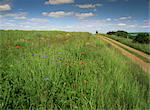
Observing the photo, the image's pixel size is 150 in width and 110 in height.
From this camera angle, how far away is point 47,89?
9.76 ft

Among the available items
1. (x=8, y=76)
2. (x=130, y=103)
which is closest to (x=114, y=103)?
(x=130, y=103)

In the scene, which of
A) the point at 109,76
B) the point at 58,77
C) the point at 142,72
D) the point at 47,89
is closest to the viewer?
the point at 47,89

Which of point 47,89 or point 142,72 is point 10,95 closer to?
point 47,89

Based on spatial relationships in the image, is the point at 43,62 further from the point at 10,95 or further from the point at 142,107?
the point at 142,107

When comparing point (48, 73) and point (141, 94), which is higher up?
point (48, 73)

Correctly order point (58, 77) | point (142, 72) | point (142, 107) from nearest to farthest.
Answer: point (142, 107), point (58, 77), point (142, 72)

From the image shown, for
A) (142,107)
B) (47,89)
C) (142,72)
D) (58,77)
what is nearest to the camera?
(142,107)

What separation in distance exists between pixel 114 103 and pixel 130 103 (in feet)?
0.71

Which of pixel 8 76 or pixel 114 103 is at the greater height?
pixel 8 76

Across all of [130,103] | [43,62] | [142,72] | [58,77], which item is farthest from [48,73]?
[142,72]

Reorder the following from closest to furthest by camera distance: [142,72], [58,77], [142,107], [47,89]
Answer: [142,107] → [47,89] → [58,77] → [142,72]

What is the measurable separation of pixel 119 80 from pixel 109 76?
0.91 ft

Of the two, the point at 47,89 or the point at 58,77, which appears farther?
the point at 58,77

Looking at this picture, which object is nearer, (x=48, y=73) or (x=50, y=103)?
(x=50, y=103)
